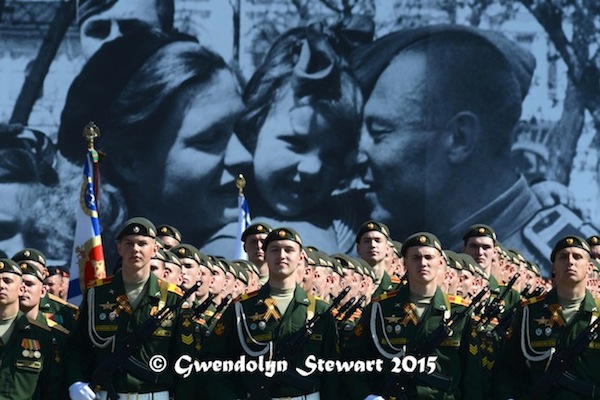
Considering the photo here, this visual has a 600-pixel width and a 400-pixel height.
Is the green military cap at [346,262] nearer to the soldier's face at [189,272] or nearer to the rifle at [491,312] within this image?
the soldier's face at [189,272]

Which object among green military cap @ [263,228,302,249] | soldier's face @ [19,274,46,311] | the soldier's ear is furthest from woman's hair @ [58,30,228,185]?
green military cap @ [263,228,302,249]

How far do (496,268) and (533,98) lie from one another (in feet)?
36.5

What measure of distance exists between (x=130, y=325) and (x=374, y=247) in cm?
367

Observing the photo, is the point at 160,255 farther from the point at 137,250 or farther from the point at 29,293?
the point at 137,250

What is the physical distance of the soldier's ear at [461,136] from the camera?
84.4 feet

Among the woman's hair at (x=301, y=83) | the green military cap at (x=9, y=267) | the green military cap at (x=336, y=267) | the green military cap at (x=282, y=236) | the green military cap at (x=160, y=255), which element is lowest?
the woman's hair at (x=301, y=83)

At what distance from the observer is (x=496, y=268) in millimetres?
15305

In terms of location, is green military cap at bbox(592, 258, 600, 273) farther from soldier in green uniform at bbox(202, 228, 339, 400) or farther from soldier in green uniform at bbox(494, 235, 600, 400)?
soldier in green uniform at bbox(202, 228, 339, 400)

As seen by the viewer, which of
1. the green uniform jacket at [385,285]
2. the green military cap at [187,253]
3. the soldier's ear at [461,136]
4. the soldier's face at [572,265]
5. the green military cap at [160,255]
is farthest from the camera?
the soldier's ear at [461,136]

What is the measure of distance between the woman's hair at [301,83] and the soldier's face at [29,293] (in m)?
13.7

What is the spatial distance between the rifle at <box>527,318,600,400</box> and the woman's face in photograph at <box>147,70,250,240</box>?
14121mm

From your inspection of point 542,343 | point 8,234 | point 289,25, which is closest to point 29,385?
point 542,343

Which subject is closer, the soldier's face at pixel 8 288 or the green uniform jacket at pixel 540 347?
the green uniform jacket at pixel 540 347

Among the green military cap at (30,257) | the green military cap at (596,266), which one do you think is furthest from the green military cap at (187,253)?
the green military cap at (596,266)
